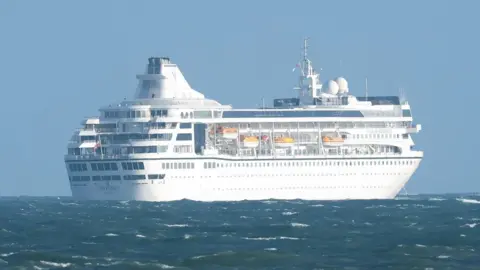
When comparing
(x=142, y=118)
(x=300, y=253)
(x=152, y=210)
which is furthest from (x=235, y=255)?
(x=142, y=118)

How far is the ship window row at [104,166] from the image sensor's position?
396 feet

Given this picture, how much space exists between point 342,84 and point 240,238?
215ft

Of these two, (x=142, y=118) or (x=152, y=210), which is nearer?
(x=152, y=210)

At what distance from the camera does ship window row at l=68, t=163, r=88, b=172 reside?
123 metres

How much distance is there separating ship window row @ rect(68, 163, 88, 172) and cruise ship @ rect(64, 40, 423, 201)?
11 cm

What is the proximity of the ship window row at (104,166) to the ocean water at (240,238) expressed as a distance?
1090cm

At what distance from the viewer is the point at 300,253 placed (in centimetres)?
6788

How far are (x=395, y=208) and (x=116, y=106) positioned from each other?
1124 inches

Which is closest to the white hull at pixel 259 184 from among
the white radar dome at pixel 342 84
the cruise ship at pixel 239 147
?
the cruise ship at pixel 239 147

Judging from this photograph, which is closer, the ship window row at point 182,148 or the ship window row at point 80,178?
the ship window row at point 182,148

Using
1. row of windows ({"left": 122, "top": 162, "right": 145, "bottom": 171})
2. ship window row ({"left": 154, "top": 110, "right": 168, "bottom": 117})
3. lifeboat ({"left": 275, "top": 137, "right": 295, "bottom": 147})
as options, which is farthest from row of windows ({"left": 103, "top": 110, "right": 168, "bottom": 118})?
lifeboat ({"left": 275, "top": 137, "right": 295, "bottom": 147})

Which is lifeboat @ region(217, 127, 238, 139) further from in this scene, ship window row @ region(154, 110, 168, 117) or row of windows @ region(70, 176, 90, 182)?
row of windows @ region(70, 176, 90, 182)

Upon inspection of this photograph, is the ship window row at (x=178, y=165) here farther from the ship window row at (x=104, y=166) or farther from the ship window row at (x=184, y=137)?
the ship window row at (x=104, y=166)

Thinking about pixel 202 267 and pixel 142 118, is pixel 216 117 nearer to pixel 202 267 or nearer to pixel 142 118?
pixel 142 118
